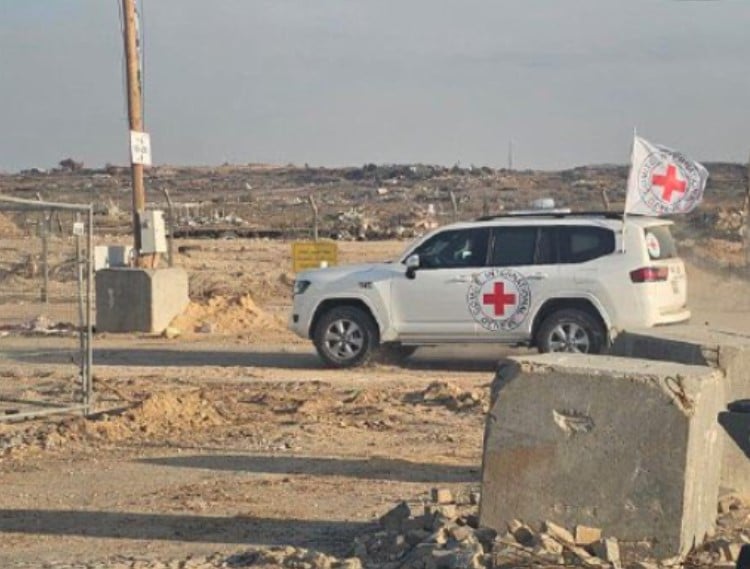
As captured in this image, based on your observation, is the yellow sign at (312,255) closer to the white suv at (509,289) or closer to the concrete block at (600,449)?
the white suv at (509,289)

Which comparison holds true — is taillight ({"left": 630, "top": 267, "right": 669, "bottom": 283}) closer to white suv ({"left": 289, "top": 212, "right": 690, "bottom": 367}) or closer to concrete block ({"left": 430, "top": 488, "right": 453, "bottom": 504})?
white suv ({"left": 289, "top": 212, "right": 690, "bottom": 367})

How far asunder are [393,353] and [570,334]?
249 cm

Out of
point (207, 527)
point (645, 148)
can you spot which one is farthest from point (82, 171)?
point (207, 527)

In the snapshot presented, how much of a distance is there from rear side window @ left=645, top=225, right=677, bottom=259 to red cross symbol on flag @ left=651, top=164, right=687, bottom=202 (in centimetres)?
45

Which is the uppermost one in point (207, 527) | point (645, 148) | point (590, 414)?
point (645, 148)

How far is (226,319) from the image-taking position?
24.3 m

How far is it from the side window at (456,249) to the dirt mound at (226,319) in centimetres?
597

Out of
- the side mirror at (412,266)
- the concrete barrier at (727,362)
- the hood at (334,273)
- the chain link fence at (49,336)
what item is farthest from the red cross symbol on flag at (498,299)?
the concrete barrier at (727,362)

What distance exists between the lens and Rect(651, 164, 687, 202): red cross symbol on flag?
18.4m

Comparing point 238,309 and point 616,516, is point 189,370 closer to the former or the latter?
point 238,309

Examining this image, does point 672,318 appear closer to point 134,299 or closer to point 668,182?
point 668,182

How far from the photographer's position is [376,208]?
69.6 m

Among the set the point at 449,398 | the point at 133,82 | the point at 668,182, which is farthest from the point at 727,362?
the point at 133,82

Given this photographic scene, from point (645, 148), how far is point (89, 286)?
287 inches
